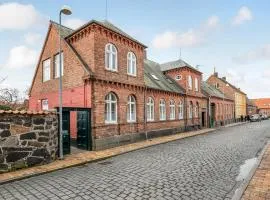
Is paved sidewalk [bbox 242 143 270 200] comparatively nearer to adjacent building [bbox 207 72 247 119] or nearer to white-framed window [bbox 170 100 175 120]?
white-framed window [bbox 170 100 175 120]

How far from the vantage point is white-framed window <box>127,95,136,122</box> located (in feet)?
57.8

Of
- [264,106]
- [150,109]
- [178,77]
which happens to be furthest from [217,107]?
[264,106]

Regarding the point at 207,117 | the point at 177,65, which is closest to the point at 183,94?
the point at 177,65

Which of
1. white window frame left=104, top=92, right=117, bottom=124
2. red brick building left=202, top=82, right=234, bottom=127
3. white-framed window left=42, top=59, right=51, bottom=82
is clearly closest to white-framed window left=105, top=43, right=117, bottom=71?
white window frame left=104, top=92, right=117, bottom=124

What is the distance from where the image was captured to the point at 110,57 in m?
16.1

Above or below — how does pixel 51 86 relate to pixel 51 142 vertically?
above

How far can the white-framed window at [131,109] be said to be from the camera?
17620mm

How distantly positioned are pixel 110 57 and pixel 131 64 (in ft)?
8.07

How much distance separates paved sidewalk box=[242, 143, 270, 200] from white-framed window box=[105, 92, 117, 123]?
9.31 m

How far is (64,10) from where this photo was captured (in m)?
10.5

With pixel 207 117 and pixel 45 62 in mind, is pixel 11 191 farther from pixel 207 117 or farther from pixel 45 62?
pixel 207 117

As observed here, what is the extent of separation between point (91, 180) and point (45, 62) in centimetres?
1427

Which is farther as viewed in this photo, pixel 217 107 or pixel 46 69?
pixel 217 107

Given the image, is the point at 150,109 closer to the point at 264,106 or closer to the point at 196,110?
the point at 196,110
